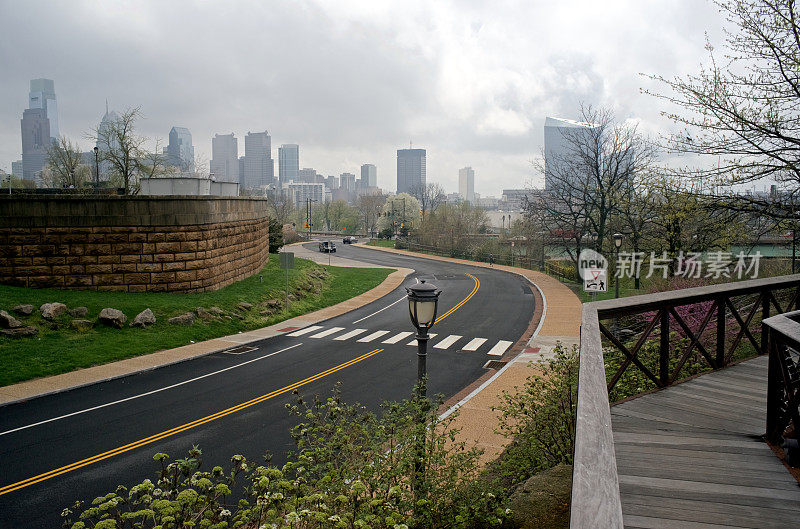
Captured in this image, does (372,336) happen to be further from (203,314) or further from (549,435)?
(549,435)

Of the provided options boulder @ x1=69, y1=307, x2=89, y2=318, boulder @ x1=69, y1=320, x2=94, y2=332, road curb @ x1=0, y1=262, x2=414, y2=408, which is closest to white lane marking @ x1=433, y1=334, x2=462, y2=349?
road curb @ x1=0, y1=262, x2=414, y2=408

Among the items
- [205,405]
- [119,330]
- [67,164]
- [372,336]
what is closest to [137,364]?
[119,330]

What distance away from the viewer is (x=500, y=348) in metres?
20.0

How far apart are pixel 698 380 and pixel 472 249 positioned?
5402cm

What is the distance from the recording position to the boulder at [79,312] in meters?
18.8

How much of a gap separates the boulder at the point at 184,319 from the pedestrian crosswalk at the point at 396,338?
3816mm

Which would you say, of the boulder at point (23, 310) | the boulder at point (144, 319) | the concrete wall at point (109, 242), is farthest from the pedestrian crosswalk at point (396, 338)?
the boulder at point (23, 310)

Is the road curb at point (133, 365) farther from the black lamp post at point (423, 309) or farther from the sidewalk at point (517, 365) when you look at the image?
the black lamp post at point (423, 309)

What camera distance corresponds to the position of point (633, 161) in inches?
1299

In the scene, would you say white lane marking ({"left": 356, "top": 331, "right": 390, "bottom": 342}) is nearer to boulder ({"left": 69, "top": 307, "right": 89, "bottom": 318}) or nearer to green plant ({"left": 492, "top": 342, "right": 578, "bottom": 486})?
boulder ({"left": 69, "top": 307, "right": 89, "bottom": 318})

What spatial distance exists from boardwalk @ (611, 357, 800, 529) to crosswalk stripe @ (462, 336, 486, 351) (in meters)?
13.3

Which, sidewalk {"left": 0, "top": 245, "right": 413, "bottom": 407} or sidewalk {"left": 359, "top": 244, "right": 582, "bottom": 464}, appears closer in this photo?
sidewalk {"left": 359, "top": 244, "right": 582, "bottom": 464}

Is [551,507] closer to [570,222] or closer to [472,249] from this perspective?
[570,222]

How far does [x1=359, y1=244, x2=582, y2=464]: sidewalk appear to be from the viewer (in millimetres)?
11203
